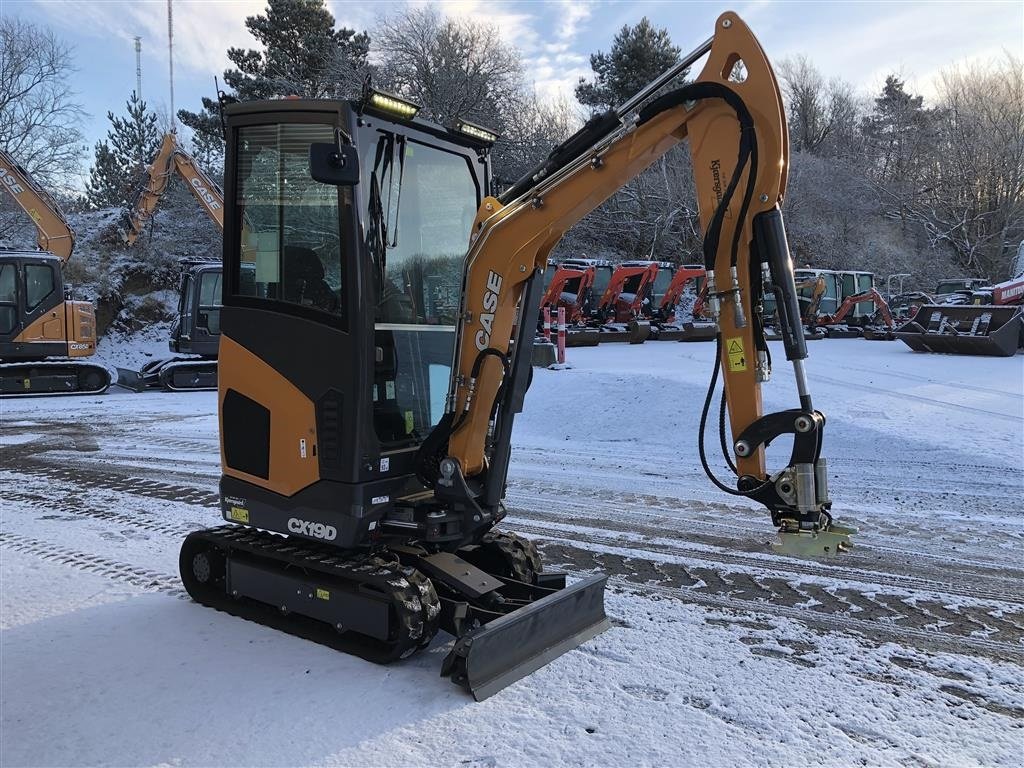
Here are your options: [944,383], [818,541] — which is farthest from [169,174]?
[818,541]

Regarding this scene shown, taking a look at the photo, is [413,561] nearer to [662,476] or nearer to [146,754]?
[146,754]

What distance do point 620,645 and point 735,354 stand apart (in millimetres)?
1688

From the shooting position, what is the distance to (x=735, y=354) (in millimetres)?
3500

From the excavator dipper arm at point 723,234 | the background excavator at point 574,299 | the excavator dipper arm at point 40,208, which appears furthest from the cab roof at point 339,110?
the background excavator at point 574,299

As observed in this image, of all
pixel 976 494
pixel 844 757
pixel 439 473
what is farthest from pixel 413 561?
pixel 976 494

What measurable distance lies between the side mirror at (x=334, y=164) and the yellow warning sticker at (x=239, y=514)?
78.7 inches

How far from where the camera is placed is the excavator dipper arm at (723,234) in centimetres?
331

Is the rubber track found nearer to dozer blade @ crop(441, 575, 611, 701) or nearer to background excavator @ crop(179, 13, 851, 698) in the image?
background excavator @ crop(179, 13, 851, 698)

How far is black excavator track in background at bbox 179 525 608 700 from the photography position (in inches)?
146

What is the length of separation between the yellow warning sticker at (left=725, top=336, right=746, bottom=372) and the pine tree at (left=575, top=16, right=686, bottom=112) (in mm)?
35640

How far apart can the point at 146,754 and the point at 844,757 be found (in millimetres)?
2811

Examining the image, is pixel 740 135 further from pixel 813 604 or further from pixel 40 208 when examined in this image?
pixel 40 208

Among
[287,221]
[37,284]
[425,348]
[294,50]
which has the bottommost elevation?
[425,348]

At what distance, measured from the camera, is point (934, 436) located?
9.16m
